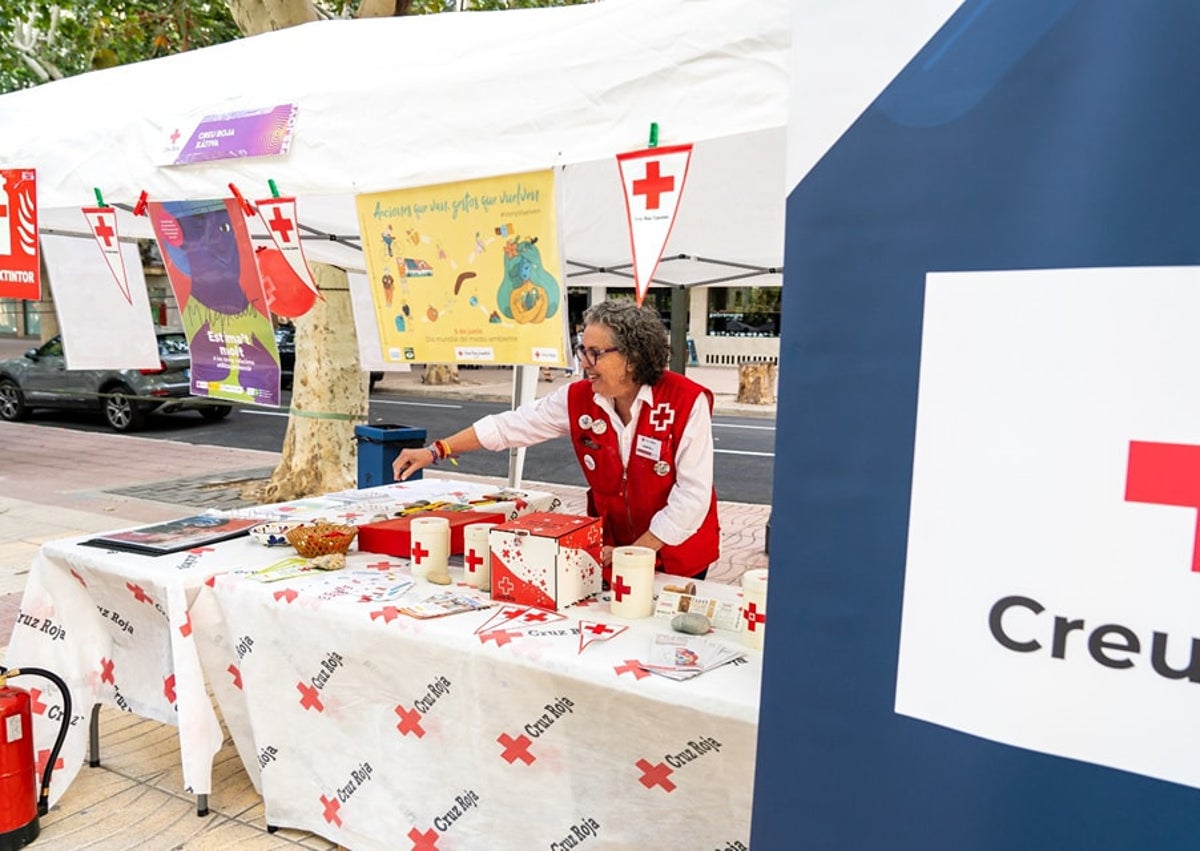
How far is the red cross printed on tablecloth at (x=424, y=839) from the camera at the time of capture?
214 cm

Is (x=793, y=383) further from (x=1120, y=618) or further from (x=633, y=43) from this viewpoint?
(x=633, y=43)

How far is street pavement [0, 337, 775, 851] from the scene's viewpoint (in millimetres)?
2551

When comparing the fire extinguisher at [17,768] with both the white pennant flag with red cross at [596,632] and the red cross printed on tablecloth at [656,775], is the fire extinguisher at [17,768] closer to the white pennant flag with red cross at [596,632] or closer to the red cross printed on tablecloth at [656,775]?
the white pennant flag with red cross at [596,632]

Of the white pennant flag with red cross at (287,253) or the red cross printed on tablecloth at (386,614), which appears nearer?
the red cross printed on tablecloth at (386,614)

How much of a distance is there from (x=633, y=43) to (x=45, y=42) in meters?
19.1

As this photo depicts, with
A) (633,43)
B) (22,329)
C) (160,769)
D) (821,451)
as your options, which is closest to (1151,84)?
(821,451)

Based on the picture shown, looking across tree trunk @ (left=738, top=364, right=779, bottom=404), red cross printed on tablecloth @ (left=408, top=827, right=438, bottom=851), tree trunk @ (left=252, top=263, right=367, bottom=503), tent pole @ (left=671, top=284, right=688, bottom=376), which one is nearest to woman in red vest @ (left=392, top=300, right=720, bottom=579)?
red cross printed on tablecloth @ (left=408, top=827, right=438, bottom=851)

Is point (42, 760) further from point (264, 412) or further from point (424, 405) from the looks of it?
point (424, 405)

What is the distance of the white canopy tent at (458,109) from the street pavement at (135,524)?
6.49 ft

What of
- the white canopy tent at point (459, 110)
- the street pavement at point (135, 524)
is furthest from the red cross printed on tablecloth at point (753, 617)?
the street pavement at point (135, 524)

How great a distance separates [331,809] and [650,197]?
1.88 metres

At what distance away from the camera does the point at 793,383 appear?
121 centimetres

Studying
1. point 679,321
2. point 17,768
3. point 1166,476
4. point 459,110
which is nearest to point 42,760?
point 17,768

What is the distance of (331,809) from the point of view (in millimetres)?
2352
